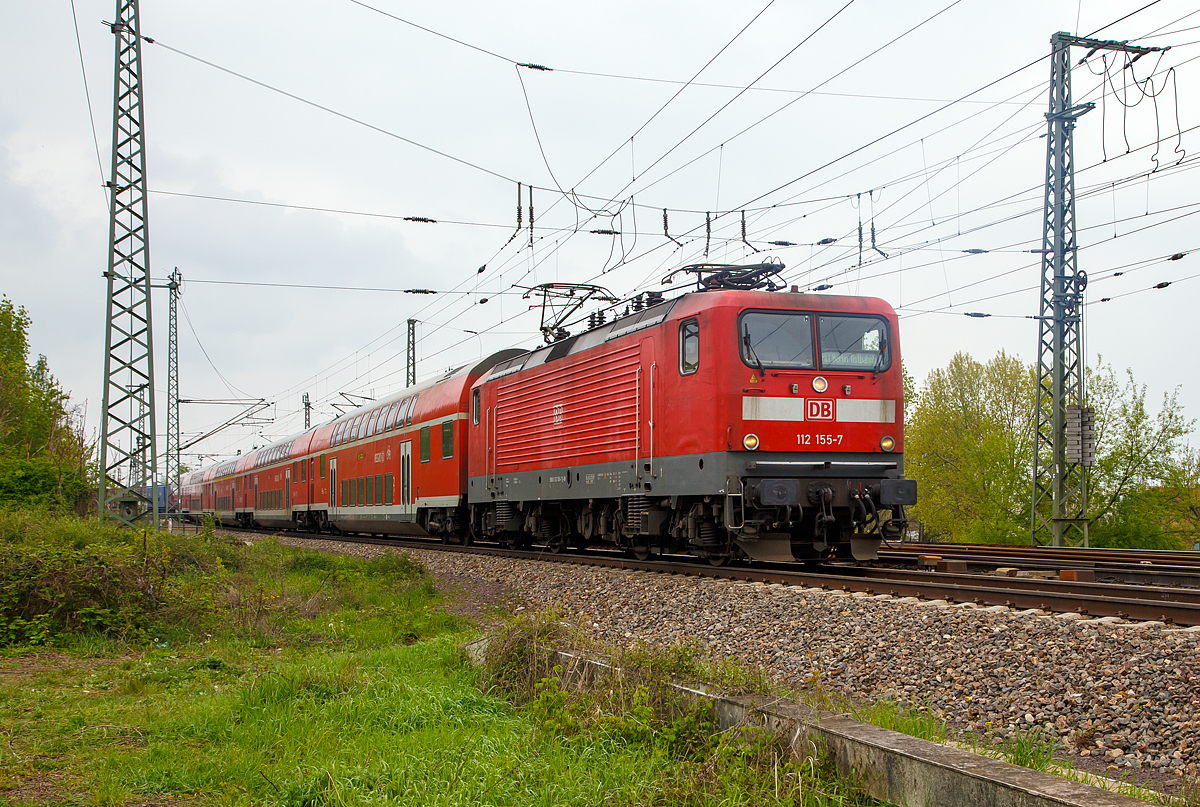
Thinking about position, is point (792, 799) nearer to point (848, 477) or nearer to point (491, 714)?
point (491, 714)

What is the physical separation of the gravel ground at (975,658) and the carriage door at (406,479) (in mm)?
13958

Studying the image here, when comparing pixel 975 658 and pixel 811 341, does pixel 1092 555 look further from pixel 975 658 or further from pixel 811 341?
pixel 975 658

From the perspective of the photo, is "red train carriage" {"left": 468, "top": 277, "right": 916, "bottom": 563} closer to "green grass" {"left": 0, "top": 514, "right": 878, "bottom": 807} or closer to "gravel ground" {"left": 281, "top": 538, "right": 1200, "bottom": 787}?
"gravel ground" {"left": 281, "top": 538, "right": 1200, "bottom": 787}

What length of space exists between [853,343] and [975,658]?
6450 millimetres

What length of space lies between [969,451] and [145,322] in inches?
993

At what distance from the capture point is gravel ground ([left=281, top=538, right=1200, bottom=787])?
5.15 m

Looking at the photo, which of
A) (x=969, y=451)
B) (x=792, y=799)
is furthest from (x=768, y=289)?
(x=969, y=451)

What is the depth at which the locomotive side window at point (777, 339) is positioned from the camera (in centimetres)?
1194

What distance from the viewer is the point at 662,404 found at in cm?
1280

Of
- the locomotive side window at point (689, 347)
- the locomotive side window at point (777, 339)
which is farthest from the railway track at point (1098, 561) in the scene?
the locomotive side window at point (689, 347)

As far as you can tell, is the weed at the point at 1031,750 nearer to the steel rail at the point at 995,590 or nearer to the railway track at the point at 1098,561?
the steel rail at the point at 995,590

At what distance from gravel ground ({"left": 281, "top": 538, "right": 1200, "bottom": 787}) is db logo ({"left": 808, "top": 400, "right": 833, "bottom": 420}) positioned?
8.53ft

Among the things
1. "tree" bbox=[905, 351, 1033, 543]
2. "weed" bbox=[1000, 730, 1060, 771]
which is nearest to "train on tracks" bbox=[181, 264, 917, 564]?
"weed" bbox=[1000, 730, 1060, 771]

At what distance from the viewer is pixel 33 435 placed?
93.7 ft
